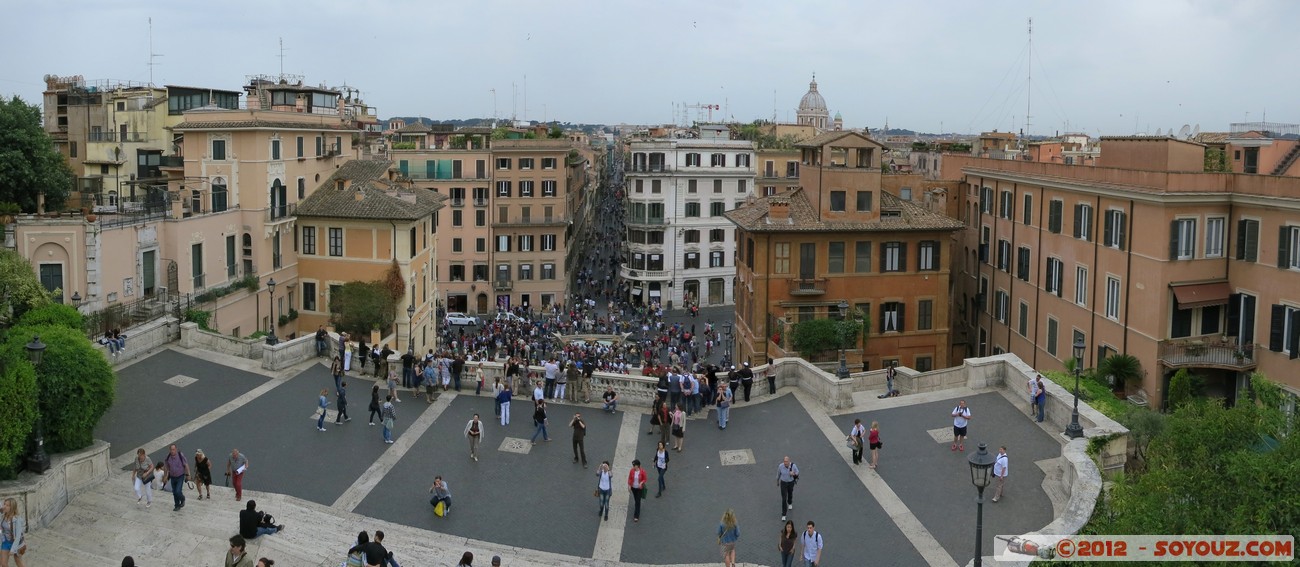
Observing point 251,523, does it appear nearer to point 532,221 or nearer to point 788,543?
point 788,543

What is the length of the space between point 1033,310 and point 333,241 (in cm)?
3038

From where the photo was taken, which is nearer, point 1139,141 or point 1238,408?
point 1238,408

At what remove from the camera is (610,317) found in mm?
73000

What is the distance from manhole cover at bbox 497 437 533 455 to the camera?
27094mm

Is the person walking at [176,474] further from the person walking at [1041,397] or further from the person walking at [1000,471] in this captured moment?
the person walking at [1041,397]

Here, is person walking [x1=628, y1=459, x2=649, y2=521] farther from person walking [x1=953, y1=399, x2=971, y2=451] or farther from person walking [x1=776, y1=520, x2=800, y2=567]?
person walking [x1=953, y1=399, x2=971, y2=451]

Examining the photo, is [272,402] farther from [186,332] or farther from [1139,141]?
[1139,141]

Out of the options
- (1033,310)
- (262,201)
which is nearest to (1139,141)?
(1033,310)

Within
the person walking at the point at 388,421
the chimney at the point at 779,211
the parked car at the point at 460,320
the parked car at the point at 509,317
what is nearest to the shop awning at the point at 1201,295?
the chimney at the point at 779,211

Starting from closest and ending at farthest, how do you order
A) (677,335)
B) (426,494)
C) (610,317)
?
(426,494), (677,335), (610,317)

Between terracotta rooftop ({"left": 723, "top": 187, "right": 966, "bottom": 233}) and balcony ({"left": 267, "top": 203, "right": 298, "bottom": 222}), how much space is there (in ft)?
65.1

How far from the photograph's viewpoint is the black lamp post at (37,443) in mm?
21328
